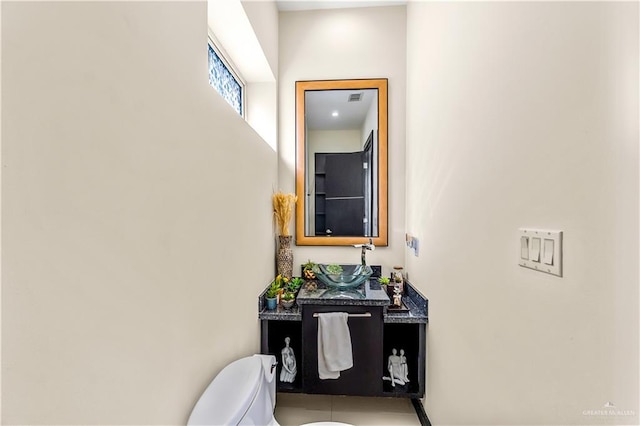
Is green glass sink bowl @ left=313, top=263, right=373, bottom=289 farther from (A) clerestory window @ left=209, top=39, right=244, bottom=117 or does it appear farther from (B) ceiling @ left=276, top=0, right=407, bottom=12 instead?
(B) ceiling @ left=276, top=0, right=407, bottom=12

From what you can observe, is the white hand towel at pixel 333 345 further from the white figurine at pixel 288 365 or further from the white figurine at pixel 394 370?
the white figurine at pixel 394 370

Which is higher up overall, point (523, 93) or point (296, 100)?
point (296, 100)

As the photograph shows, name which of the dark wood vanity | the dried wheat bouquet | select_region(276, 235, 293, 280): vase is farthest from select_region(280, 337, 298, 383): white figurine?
the dried wheat bouquet

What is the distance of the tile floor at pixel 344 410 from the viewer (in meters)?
1.75

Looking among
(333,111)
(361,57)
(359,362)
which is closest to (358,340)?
(359,362)

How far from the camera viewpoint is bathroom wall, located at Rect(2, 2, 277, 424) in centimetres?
48

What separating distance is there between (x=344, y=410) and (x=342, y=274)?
0.90m

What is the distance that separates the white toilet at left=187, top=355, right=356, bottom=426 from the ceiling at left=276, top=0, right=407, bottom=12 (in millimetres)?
2528

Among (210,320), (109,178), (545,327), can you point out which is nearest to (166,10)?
(109,178)

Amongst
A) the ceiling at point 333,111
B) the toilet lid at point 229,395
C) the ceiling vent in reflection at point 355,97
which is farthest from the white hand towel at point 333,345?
the ceiling vent in reflection at point 355,97

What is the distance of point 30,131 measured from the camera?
19.1 inches

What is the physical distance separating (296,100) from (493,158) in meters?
1.71

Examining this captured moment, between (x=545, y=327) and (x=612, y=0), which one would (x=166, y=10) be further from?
(x=545, y=327)

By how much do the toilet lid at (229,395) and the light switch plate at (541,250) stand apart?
1.08m
